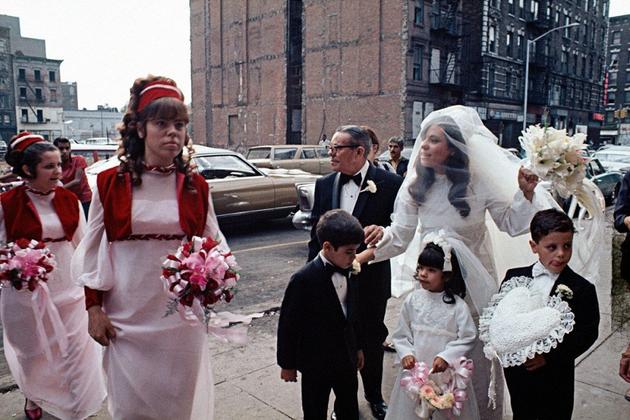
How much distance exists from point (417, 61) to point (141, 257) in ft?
103

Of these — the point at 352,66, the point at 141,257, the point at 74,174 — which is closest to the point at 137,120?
the point at 141,257

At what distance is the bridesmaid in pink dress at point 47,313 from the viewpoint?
11.1ft

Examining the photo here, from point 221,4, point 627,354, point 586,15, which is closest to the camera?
point 627,354

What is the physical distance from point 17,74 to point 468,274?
3177 inches

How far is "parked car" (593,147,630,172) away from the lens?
18.5m

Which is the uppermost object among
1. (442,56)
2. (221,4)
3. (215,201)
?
(221,4)

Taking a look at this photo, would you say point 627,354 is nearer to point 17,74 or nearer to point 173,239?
point 173,239

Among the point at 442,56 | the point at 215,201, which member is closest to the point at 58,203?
the point at 215,201

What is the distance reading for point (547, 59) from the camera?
42.6 m

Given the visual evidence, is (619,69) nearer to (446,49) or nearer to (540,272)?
(446,49)

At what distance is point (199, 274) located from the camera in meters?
2.33

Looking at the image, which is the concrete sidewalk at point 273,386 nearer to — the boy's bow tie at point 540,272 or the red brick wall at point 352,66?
the boy's bow tie at point 540,272

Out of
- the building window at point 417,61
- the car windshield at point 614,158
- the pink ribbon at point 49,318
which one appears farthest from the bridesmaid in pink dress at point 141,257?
the building window at point 417,61

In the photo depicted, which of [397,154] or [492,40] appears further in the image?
[492,40]
